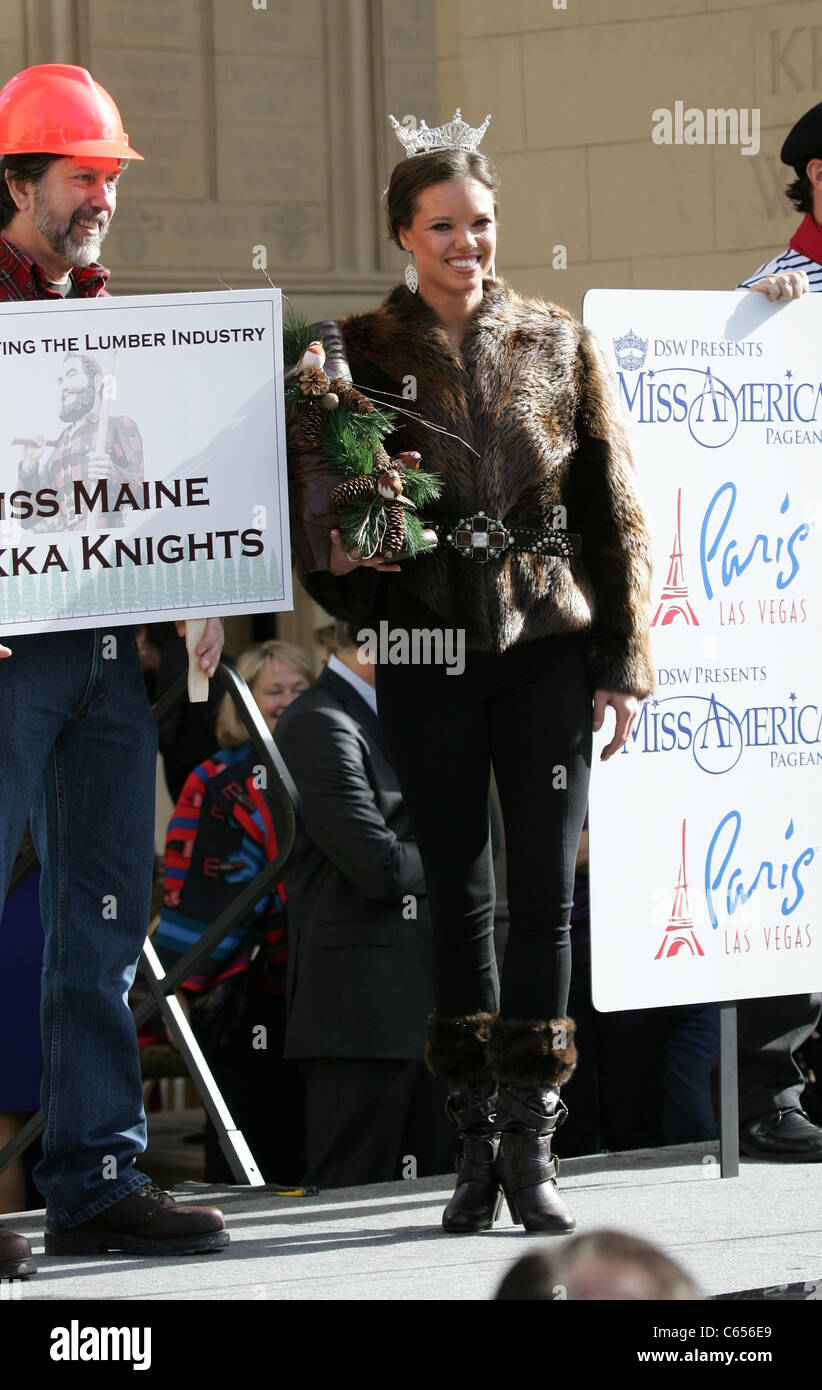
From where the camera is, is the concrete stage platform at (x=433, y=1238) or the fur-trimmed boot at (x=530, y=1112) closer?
the concrete stage platform at (x=433, y=1238)

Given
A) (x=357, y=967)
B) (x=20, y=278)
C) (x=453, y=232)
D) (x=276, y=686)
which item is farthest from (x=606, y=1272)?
(x=276, y=686)

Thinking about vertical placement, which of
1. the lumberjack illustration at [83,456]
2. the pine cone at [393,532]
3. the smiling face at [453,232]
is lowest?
the pine cone at [393,532]

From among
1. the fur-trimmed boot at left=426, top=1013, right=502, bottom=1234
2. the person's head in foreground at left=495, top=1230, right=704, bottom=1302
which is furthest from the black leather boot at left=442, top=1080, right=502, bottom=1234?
the person's head in foreground at left=495, top=1230, right=704, bottom=1302

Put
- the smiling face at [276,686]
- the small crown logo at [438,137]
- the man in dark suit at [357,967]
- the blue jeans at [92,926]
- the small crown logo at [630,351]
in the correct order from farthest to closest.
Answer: the smiling face at [276,686] < the man in dark suit at [357,967] < the small crown logo at [630,351] < the small crown logo at [438,137] < the blue jeans at [92,926]

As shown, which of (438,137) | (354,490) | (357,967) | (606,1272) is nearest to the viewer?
(606,1272)

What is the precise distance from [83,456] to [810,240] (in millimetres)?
1805

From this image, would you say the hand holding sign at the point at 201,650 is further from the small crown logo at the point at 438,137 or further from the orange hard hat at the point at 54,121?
the small crown logo at the point at 438,137

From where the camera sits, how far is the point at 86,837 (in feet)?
10.3

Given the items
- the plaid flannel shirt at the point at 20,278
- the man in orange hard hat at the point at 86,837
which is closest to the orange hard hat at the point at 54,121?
the man in orange hard hat at the point at 86,837

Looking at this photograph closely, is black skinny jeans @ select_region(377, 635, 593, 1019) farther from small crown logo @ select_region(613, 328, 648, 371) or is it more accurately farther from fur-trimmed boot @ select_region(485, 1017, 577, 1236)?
small crown logo @ select_region(613, 328, 648, 371)

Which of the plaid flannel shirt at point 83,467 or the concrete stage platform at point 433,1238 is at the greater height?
the plaid flannel shirt at point 83,467

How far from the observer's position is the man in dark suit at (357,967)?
441 centimetres

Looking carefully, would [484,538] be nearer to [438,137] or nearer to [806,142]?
[438,137]

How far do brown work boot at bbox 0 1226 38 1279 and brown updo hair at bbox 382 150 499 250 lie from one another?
67.0 inches
